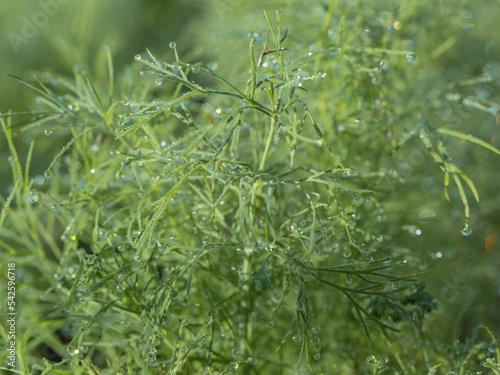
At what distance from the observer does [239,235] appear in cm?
42

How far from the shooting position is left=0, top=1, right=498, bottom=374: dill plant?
1.13 ft

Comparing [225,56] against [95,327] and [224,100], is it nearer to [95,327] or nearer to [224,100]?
[224,100]

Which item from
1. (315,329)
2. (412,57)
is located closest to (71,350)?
(315,329)

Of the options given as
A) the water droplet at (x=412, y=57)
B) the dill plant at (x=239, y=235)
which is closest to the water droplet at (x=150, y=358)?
the dill plant at (x=239, y=235)

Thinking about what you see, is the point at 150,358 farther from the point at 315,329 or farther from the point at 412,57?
the point at 412,57

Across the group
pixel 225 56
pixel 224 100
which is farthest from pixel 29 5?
pixel 224 100

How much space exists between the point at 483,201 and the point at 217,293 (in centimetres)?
46

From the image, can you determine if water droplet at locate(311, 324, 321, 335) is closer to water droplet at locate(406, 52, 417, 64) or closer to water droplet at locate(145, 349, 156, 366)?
water droplet at locate(145, 349, 156, 366)

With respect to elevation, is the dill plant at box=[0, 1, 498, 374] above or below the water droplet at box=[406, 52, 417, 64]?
below

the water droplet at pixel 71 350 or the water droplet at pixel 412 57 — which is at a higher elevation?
the water droplet at pixel 412 57

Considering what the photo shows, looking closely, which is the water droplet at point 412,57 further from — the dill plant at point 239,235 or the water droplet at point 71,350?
the water droplet at point 71,350

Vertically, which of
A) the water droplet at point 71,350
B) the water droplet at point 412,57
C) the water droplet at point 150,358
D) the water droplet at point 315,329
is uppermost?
the water droplet at point 412,57

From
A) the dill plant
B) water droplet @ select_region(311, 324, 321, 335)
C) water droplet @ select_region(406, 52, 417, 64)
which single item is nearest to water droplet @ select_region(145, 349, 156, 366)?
the dill plant

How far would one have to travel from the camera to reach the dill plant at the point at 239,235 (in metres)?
0.35
